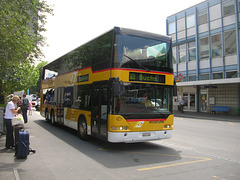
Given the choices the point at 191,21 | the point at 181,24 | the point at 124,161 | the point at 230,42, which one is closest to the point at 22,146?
the point at 124,161

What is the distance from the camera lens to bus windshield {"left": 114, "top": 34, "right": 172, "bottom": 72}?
711 cm

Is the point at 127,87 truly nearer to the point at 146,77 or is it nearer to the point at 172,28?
the point at 146,77

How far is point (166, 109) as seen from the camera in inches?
308

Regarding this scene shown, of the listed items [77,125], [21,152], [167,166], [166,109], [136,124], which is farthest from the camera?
[77,125]

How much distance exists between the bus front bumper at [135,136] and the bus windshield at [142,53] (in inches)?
83.6

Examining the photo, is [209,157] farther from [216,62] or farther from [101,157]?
[216,62]

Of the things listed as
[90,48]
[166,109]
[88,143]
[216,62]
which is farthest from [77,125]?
[216,62]

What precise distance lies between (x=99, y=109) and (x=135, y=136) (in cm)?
161

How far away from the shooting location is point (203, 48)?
26.3 metres

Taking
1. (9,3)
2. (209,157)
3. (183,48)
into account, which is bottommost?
(209,157)

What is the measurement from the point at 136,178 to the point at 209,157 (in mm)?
2927

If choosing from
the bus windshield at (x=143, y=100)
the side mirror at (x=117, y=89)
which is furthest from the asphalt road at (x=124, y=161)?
the side mirror at (x=117, y=89)

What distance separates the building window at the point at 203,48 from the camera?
2592 cm

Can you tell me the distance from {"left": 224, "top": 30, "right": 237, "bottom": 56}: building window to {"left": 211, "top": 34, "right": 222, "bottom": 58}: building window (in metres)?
0.72
